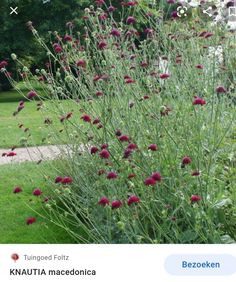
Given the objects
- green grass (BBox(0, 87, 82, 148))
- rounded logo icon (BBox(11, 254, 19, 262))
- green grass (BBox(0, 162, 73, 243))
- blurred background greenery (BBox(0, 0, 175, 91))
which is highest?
rounded logo icon (BBox(11, 254, 19, 262))

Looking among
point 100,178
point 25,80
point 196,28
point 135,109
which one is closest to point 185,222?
point 100,178

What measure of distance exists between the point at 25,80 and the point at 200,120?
1748 millimetres

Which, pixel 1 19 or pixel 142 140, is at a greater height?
pixel 142 140

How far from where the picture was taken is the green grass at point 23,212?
4891 mm

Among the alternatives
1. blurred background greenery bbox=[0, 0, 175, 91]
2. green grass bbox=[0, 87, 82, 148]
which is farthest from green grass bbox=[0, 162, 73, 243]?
blurred background greenery bbox=[0, 0, 175, 91]

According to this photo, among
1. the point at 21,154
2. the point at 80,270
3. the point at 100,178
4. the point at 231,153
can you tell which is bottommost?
the point at 21,154

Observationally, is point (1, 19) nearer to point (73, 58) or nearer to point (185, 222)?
point (73, 58)

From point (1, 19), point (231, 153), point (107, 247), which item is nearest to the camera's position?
point (107, 247)

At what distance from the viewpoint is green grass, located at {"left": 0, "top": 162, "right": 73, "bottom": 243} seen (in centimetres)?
489

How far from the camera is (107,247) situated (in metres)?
2.75

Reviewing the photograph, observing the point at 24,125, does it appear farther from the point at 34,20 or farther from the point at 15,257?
the point at 34,20

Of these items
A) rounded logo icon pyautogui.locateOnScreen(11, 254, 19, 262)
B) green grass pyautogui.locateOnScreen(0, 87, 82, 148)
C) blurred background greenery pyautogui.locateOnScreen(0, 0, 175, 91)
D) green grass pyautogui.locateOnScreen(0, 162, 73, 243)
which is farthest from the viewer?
blurred background greenery pyautogui.locateOnScreen(0, 0, 175, 91)

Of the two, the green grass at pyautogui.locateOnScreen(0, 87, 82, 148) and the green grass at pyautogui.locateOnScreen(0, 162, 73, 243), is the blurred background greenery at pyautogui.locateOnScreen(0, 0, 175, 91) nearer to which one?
the green grass at pyautogui.locateOnScreen(0, 87, 82, 148)

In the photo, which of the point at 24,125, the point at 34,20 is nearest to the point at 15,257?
the point at 24,125
